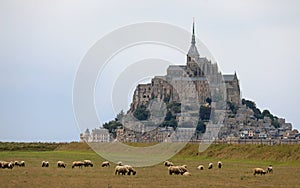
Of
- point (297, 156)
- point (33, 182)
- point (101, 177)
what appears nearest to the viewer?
point (33, 182)

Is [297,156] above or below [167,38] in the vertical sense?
below

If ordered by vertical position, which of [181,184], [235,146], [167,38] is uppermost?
[167,38]

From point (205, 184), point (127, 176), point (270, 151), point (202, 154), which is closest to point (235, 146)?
point (202, 154)

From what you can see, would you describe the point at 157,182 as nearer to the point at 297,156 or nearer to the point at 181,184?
the point at 181,184

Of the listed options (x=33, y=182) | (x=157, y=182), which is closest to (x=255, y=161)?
(x=157, y=182)

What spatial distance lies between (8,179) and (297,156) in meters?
32.0

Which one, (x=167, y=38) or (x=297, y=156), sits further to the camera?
(x=167, y=38)

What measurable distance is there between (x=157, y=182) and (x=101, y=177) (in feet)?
15.6

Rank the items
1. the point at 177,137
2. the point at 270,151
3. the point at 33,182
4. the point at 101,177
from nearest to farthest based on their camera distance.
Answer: the point at 33,182, the point at 101,177, the point at 270,151, the point at 177,137

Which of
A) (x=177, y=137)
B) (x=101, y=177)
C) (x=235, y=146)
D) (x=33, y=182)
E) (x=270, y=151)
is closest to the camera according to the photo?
(x=33, y=182)

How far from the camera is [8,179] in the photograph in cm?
3441

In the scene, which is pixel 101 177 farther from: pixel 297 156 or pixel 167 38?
pixel 167 38

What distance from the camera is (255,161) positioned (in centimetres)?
6172

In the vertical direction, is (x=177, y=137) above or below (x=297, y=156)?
above
